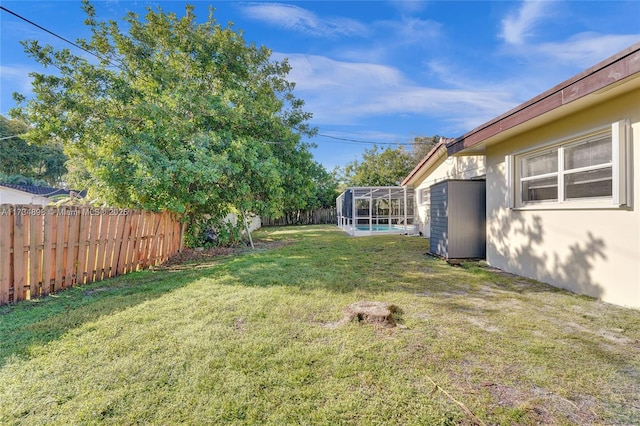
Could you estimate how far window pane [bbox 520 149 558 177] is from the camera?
16.6 feet

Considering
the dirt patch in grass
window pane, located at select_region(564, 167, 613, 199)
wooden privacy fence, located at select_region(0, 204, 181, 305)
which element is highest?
window pane, located at select_region(564, 167, 613, 199)

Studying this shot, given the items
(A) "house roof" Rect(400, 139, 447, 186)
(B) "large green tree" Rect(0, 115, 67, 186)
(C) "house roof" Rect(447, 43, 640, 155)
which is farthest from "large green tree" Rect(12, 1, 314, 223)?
(B) "large green tree" Rect(0, 115, 67, 186)

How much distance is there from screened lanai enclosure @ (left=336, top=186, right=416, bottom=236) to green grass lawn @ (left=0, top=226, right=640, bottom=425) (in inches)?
367

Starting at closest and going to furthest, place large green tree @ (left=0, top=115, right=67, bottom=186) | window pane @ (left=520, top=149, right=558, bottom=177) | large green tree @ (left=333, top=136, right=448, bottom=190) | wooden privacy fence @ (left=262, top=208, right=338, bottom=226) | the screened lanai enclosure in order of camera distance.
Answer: window pane @ (left=520, top=149, right=558, bottom=177)
the screened lanai enclosure
wooden privacy fence @ (left=262, top=208, right=338, bottom=226)
large green tree @ (left=333, top=136, right=448, bottom=190)
large green tree @ (left=0, top=115, right=67, bottom=186)

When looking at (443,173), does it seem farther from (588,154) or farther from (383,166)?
(383,166)

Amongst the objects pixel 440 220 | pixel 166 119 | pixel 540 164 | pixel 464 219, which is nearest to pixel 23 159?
pixel 166 119

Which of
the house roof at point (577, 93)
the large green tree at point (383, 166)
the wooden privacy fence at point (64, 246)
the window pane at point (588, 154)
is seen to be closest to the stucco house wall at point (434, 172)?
the house roof at point (577, 93)

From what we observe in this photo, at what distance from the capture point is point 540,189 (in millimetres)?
5414

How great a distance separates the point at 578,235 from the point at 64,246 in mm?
7983

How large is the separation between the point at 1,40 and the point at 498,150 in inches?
470

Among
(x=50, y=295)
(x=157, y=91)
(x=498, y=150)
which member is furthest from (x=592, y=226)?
(x=157, y=91)

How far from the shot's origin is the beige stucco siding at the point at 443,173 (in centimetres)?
848

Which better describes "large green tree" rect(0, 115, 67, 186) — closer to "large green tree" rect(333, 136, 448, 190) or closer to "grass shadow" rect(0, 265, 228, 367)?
"large green tree" rect(333, 136, 448, 190)

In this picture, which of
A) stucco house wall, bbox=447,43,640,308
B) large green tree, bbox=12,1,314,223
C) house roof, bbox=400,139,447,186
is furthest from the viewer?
house roof, bbox=400,139,447,186
